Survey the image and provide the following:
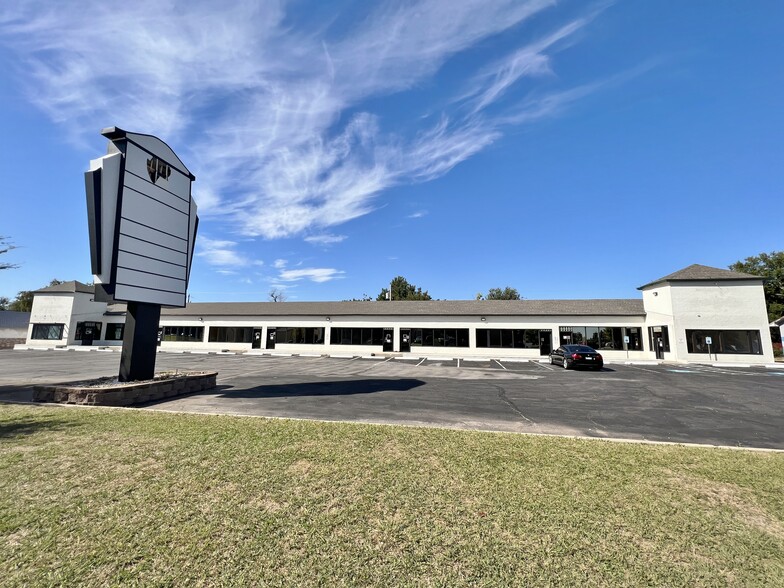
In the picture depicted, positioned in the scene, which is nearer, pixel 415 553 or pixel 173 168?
pixel 415 553

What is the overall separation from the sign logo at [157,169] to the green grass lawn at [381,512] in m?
8.95

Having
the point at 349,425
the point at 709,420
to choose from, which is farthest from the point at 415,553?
the point at 709,420

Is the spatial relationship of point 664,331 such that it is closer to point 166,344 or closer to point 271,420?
point 271,420

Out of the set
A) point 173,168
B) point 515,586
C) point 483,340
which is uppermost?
point 173,168

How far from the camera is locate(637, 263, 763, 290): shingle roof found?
92.4 feet

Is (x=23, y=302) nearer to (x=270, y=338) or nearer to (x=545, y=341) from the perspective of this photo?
(x=270, y=338)

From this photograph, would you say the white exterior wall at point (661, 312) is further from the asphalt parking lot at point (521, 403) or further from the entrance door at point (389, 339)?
the entrance door at point (389, 339)

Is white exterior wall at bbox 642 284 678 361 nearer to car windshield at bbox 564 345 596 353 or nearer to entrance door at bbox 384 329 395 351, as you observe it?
car windshield at bbox 564 345 596 353

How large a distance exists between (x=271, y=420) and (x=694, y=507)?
7.45 meters

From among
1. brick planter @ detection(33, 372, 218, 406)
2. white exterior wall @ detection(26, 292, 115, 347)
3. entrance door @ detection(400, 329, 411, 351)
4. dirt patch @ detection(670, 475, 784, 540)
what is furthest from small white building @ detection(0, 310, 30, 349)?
dirt patch @ detection(670, 475, 784, 540)

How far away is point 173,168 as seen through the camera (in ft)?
A: 43.6

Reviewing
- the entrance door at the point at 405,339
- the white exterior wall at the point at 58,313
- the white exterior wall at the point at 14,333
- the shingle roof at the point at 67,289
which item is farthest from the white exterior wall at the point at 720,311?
the white exterior wall at the point at 14,333

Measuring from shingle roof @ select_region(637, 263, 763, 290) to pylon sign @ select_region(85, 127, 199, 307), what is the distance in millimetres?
34679

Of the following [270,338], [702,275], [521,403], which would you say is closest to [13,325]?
[270,338]
